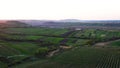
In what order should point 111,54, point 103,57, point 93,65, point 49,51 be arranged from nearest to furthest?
point 93,65 < point 103,57 < point 111,54 < point 49,51

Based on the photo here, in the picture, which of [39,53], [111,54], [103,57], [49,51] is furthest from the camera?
[49,51]

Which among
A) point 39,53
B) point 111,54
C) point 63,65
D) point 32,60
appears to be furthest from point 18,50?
point 111,54

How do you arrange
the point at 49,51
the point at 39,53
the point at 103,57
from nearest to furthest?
the point at 103,57, the point at 39,53, the point at 49,51

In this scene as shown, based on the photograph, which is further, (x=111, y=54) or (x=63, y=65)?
(x=111, y=54)

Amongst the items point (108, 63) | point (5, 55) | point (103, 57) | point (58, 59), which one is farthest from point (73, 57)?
point (5, 55)

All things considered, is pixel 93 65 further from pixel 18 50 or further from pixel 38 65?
pixel 18 50

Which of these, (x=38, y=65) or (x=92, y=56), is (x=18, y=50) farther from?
(x=92, y=56)

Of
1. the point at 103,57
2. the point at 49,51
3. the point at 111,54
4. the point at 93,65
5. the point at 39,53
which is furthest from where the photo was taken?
the point at 49,51

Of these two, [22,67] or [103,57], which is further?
[103,57]
